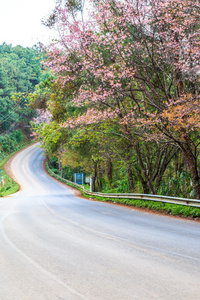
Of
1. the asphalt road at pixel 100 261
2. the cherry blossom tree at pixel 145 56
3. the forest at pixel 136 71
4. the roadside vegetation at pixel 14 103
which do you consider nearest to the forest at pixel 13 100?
the roadside vegetation at pixel 14 103

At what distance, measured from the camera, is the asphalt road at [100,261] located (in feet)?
16.3

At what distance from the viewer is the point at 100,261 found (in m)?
6.77

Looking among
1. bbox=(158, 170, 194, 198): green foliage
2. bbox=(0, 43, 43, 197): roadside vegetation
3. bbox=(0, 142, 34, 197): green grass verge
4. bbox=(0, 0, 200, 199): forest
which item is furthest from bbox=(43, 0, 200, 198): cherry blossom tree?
bbox=(0, 43, 43, 197): roadside vegetation

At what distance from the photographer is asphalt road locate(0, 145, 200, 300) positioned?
16.3 feet

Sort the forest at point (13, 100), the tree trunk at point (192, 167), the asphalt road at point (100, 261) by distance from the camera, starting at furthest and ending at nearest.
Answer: the forest at point (13, 100)
the tree trunk at point (192, 167)
the asphalt road at point (100, 261)

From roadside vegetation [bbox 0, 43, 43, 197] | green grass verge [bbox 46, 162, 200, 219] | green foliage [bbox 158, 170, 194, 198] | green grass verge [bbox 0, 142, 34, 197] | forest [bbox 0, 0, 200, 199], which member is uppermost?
roadside vegetation [bbox 0, 43, 43, 197]

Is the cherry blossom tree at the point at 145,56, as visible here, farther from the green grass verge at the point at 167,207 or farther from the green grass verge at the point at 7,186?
the green grass verge at the point at 7,186

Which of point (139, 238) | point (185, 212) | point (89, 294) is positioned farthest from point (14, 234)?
point (185, 212)

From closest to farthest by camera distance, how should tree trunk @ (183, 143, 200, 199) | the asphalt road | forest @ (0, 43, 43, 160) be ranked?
the asphalt road
tree trunk @ (183, 143, 200, 199)
forest @ (0, 43, 43, 160)

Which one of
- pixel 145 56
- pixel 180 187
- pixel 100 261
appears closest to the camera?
pixel 100 261

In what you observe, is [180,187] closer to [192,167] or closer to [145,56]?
[192,167]

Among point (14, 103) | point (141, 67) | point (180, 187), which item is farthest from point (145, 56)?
point (14, 103)

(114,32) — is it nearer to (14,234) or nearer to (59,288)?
(14,234)

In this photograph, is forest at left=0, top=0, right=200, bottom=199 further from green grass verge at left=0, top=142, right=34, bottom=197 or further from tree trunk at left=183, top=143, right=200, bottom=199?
green grass verge at left=0, top=142, right=34, bottom=197
